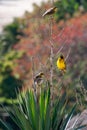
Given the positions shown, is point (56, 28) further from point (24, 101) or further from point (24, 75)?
point (24, 101)

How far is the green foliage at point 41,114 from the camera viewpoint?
4.72 meters

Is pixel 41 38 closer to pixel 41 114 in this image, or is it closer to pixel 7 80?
pixel 7 80

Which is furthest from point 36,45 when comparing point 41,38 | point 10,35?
point 10,35

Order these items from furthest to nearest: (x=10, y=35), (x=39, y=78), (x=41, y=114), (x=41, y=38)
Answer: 1. (x=10, y=35)
2. (x=41, y=38)
3. (x=39, y=78)
4. (x=41, y=114)

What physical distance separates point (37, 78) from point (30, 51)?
364 inches

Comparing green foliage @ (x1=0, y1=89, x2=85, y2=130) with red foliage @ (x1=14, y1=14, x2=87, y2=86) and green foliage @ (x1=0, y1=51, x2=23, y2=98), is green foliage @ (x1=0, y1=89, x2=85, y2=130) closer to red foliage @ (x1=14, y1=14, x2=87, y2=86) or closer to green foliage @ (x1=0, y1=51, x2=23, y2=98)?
green foliage @ (x1=0, y1=51, x2=23, y2=98)

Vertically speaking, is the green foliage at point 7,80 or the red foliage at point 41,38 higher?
the red foliage at point 41,38

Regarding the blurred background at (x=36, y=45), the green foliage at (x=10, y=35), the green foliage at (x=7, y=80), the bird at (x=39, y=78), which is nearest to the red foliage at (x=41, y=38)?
the blurred background at (x=36, y=45)

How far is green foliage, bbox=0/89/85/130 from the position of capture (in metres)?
4.72

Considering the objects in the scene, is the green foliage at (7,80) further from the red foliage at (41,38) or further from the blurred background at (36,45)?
the red foliage at (41,38)

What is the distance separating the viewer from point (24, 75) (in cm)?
1359

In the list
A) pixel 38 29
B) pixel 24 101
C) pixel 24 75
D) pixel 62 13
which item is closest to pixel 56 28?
pixel 38 29

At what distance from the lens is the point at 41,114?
475cm

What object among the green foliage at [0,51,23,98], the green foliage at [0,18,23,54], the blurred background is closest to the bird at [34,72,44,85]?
the blurred background
